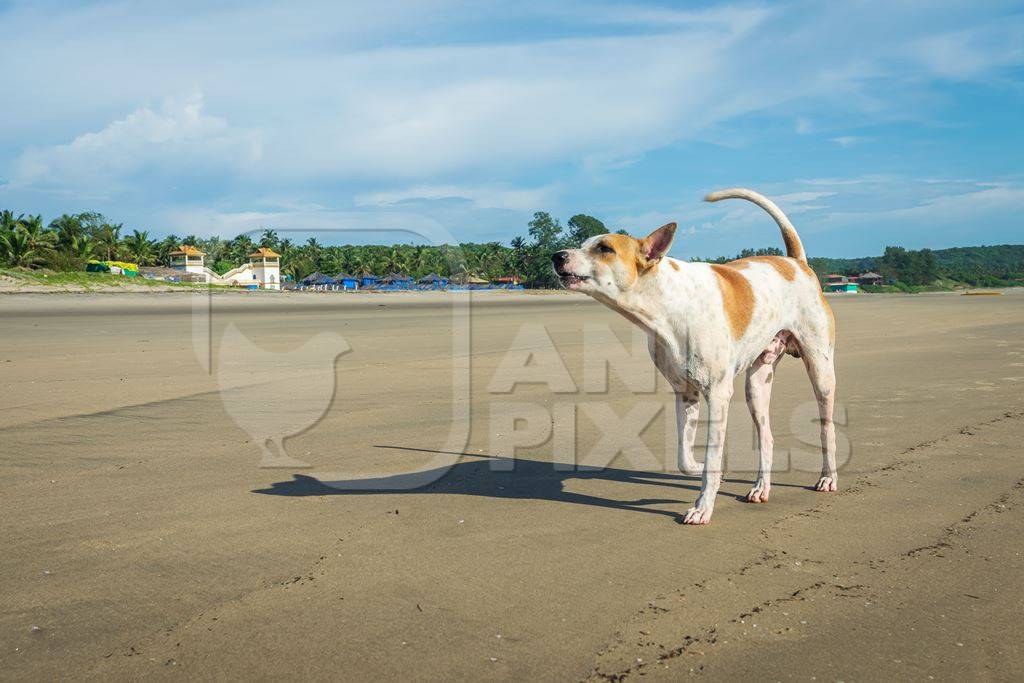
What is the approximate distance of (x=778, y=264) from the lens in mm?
6879

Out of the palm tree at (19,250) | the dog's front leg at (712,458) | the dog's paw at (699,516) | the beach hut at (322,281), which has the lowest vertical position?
the dog's paw at (699,516)

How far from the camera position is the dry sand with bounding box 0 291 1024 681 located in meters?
3.80

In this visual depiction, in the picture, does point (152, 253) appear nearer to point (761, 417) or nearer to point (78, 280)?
point (78, 280)

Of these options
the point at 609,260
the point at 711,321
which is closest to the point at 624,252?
the point at 609,260

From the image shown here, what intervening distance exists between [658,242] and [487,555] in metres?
2.47

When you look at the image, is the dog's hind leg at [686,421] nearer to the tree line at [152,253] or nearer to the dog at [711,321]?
the dog at [711,321]

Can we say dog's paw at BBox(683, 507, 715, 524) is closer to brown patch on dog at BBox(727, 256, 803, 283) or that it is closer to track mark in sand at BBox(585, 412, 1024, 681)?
track mark in sand at BBox(585, 412, 1024, 681)

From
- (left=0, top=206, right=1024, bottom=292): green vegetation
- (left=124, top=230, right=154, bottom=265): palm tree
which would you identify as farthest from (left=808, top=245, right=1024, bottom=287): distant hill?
(left=124, top=230, right=154, bottom=265): palm tree

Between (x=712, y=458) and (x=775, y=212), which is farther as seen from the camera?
(x=775, y=212)

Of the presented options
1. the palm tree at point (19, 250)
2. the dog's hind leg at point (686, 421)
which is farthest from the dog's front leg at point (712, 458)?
the palm tree at point (19, 250)

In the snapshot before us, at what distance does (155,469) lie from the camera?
7.34 metres

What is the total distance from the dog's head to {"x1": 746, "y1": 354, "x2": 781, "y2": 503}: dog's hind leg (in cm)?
173

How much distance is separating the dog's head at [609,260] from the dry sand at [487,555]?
175 centimetres

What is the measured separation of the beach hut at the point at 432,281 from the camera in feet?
276
